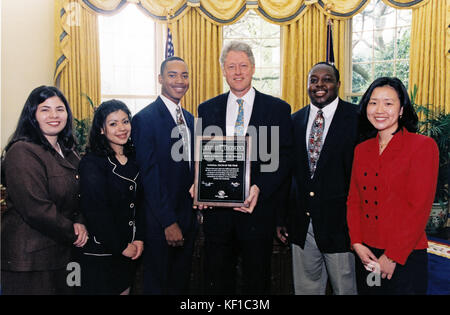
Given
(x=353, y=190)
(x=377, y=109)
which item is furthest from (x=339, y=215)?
(x=377, y=109)

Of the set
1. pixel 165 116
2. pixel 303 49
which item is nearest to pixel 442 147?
pixel 303 49

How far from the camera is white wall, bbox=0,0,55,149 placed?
448cm

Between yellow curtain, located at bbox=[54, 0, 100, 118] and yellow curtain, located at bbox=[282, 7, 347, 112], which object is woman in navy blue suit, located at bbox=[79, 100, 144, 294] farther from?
yellow curtain, located at bbox=[282, 7, 347, 112]

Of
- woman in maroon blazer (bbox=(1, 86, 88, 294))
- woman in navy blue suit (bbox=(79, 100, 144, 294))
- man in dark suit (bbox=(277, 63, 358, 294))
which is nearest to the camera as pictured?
woman in maroon blazer (bbox=(1, 86, 88, 294))

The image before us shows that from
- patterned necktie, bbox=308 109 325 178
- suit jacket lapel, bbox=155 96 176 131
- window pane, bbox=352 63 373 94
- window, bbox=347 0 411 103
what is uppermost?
window, bbox=347 0 411 103

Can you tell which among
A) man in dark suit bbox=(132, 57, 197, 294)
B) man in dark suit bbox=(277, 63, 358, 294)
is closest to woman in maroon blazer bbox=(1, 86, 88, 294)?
man in dark suit bbox=(132, 57, 197, 294)

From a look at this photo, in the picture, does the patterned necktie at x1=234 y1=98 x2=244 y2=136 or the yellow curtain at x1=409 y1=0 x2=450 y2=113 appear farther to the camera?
the yellow curtain at x1=409 y1=0 x2=450 y2=113

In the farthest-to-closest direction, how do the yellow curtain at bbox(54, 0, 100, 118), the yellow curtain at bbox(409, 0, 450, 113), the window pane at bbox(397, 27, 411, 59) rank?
the window pane at bbox(397, 27, 411, 59)
the yellow curtain at bbox(54, 0, 100, 118)
the yellow curtain at bbox(409, 0, 450, 113)

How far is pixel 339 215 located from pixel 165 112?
134 centimetres

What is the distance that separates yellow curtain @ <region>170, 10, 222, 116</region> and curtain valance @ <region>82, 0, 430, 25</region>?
5.7 inches

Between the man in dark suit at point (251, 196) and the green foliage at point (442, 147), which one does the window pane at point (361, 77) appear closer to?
the green foliage at point (442, 147)

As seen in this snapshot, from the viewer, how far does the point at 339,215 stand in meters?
2.15

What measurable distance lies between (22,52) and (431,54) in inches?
244

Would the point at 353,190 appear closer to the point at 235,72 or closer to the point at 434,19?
the point at 235,72
